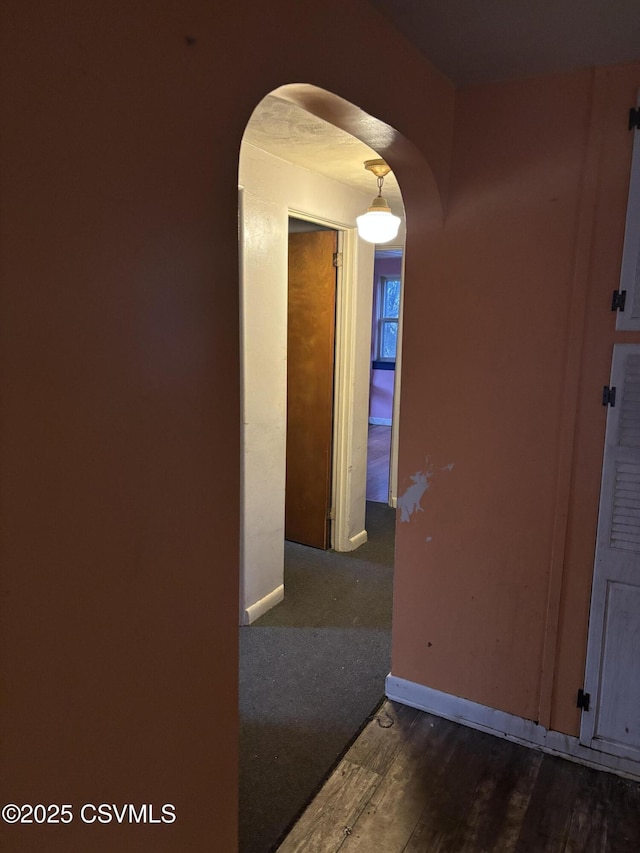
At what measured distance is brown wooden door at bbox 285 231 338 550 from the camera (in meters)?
3.85

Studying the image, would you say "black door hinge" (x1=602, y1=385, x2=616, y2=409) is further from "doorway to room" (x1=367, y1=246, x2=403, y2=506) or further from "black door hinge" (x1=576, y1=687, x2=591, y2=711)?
"doorway to room" (x1=367, y1=246, x2=403, y2=506)

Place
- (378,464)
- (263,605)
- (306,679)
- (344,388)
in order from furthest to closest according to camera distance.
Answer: (378,464), (344,388), (263,605), (306,679)

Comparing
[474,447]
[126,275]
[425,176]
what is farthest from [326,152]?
[126,275]

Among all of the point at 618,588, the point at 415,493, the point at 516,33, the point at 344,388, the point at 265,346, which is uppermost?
the point at 516,33

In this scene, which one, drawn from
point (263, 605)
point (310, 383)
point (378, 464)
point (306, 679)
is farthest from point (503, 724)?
point (378, 464)

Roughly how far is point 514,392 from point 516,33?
1085 mm

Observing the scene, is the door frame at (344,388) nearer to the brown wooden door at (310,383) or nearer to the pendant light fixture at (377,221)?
the brown wooden door at (310,383)

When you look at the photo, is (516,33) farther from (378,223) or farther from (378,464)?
(378,464)

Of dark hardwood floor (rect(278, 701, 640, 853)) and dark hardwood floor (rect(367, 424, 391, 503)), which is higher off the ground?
dark hardwood floor (rect(367, 424, 391, 503))

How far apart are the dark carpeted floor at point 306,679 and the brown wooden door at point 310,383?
1.10 ft

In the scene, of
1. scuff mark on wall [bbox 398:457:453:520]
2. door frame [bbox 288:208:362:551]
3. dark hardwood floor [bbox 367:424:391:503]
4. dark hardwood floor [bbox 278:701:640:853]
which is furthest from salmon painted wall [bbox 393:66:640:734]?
dark hardwood floor [bbox 367:424:391:503]

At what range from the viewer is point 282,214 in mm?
3100

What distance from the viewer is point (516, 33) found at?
5.52 feet

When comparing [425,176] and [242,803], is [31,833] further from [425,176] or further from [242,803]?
[425,176]
